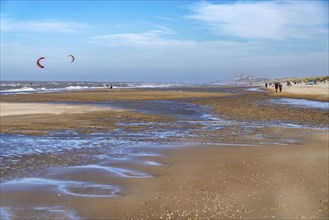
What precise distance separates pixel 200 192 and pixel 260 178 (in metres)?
1.60

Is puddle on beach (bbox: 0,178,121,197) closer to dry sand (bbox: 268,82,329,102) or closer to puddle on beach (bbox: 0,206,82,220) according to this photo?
puddle on beach (bbox: 0,206,82,220)

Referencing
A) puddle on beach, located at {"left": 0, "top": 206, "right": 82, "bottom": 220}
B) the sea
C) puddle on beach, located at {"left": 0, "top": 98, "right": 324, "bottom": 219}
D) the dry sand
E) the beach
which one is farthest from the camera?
the sea

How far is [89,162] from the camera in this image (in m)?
9.93

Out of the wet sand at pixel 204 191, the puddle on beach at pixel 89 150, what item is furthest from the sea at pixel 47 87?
the wet sand at pixel 204 191

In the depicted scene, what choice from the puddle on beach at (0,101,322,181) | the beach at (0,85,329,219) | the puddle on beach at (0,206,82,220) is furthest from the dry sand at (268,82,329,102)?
the puddle on beach at (0,206,82,220)

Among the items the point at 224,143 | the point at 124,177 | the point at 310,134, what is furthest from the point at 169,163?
the point at 310,134

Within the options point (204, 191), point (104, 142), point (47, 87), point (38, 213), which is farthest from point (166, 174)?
point (47, 87)

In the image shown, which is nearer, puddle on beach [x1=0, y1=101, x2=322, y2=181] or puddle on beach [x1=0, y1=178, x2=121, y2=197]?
puddle on beach [x1=0, y1=178, x2=121, y2=197]

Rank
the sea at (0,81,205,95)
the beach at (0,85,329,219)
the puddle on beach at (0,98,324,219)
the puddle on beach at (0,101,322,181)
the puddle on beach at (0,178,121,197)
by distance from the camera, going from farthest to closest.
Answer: the sea at (0,81,205,95) → the puddle on beach at (0,101,322,181) → the puddle on beach at (0,98,324,219) → the puddle on beach at (0,178,121,197) → the beach at (0,85,329,219)

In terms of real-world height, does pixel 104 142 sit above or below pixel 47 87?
below

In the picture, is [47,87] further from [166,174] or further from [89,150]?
[166,174]

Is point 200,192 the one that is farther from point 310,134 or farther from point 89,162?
point 310,134

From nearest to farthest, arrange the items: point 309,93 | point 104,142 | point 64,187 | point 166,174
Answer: point 64,187 < point 166,174 < point 104,142 < point 309,93

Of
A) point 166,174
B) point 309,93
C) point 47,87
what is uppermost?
point 47,87
